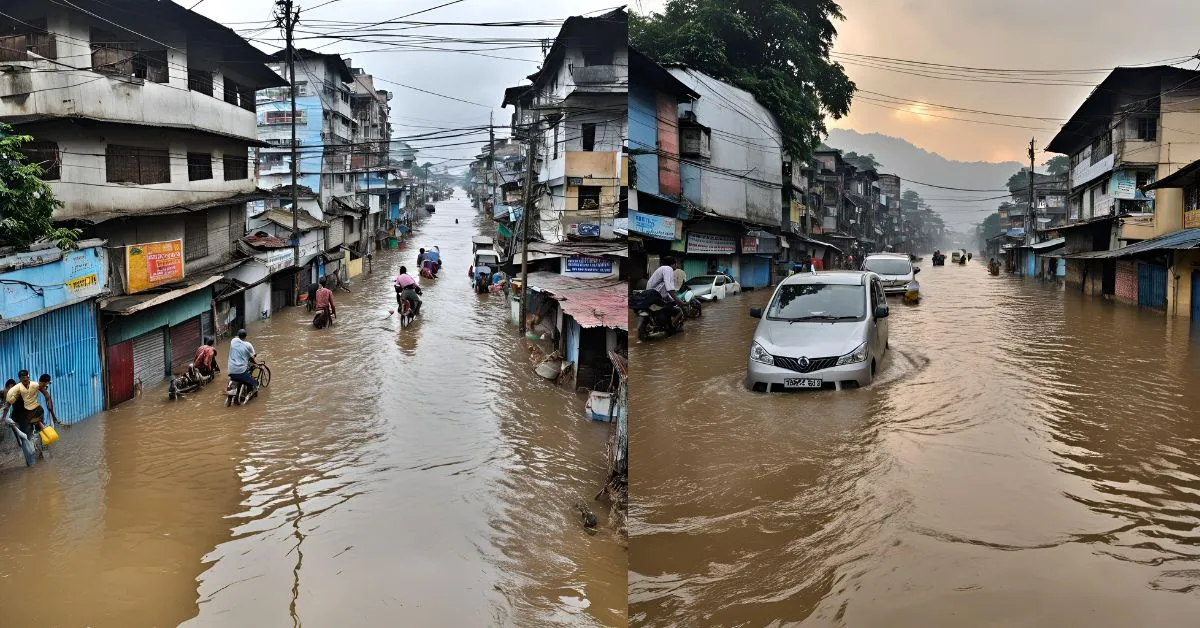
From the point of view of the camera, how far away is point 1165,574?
3.12 meters

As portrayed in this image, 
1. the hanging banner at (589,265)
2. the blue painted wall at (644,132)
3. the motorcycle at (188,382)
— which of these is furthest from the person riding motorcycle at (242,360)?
the blue painted wall at (644,132)

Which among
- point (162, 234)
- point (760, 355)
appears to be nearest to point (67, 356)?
point (162, 234)

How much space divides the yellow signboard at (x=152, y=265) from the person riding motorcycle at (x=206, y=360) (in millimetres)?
977

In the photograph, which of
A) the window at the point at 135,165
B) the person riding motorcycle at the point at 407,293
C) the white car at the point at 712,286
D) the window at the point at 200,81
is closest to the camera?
the window at the point at 135,165

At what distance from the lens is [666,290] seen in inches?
358

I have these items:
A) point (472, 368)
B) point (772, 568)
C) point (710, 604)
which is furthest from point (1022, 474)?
point (472, 368)

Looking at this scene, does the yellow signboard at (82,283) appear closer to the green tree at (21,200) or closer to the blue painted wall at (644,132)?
the green tree at (21,200)

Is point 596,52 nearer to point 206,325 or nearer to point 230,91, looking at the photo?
point 230,91

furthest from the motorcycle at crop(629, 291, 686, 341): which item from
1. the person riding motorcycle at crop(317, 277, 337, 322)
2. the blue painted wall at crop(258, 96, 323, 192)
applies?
the blue painted wall at crop(258, 96, 323, 192)

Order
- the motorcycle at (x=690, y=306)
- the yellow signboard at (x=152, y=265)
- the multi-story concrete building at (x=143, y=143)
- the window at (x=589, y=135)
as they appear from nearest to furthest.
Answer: the window at (x=589, y=135) < the multi-story concrete building at (x=143, y=143) < the yellow signboard at (x=152, y=265) < the motorcycle at (x=690, y=306)

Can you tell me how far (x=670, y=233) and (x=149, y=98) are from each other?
5715 millimetres

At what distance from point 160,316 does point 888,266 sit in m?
14.0

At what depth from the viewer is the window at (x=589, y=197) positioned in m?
3.53

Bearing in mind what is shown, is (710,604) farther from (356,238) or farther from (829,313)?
(356,238)
